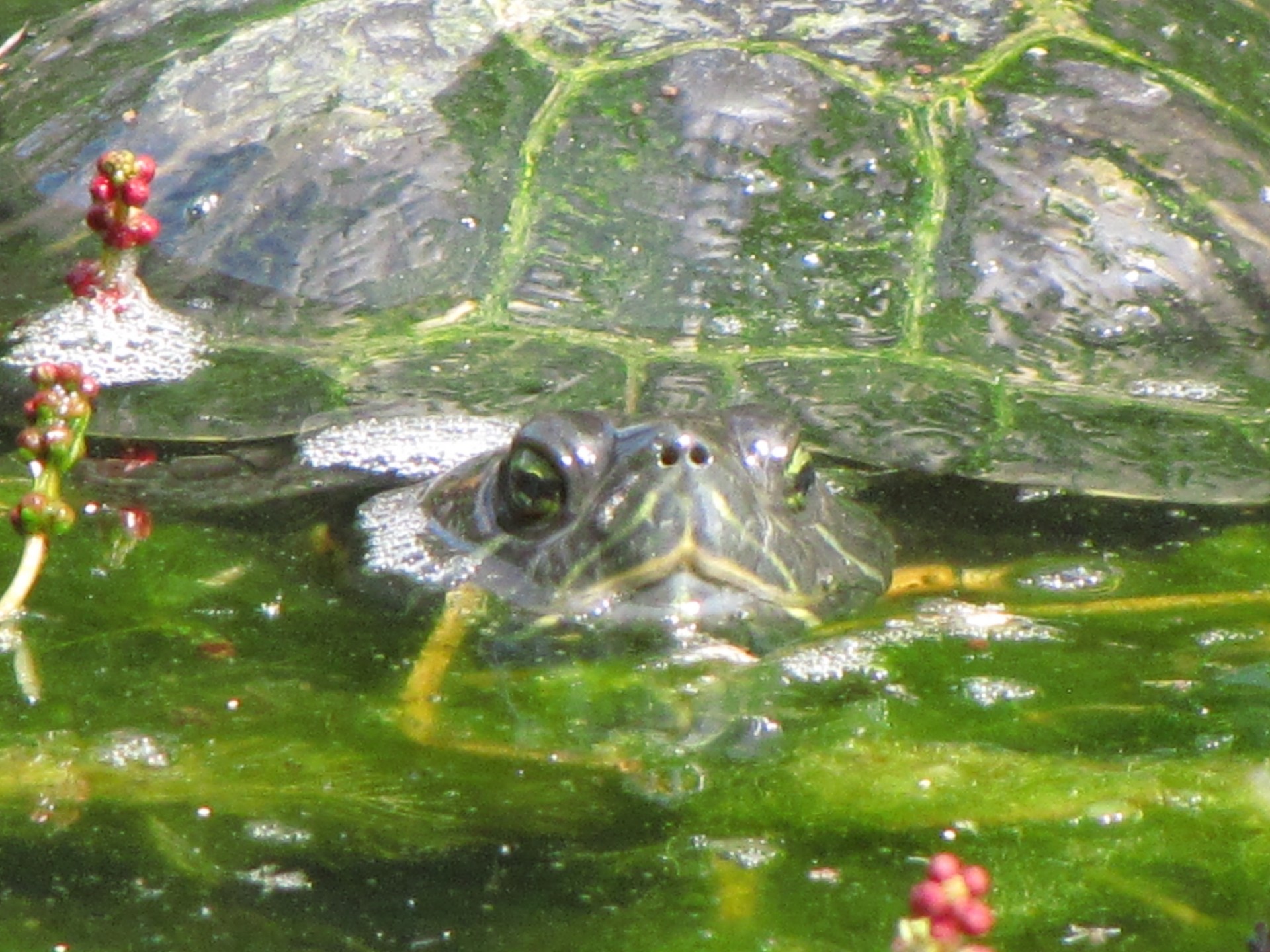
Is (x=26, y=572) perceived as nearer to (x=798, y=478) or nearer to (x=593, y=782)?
(x=593, y=782)

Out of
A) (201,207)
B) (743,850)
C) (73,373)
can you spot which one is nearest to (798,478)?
(743,850)

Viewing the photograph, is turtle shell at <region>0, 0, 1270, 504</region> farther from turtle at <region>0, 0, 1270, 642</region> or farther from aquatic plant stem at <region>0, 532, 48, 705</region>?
aquatic plant stem at <region>0, 532, 48, 705</region>

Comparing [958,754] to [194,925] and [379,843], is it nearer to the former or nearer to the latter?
[379,843]

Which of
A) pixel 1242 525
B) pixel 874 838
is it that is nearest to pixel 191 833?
pixel 874 838

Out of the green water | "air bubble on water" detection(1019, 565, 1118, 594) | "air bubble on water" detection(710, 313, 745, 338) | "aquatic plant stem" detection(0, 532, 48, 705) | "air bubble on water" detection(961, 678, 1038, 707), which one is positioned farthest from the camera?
"air bubble on water" detection(710, 313, 745, 338)

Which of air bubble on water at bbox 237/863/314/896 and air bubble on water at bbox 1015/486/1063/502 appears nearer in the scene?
air bubble on water at bbox 237/863/314/896

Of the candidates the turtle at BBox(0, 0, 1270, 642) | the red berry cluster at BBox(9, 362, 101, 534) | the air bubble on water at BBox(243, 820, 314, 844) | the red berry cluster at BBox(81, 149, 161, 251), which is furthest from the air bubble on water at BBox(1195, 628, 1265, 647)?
the red berry cluster at BBox(81, 149, 161, 251)

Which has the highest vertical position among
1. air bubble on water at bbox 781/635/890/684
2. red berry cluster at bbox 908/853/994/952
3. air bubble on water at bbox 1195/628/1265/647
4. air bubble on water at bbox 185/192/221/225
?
red berry cluster at bbox 908/853/994/952
